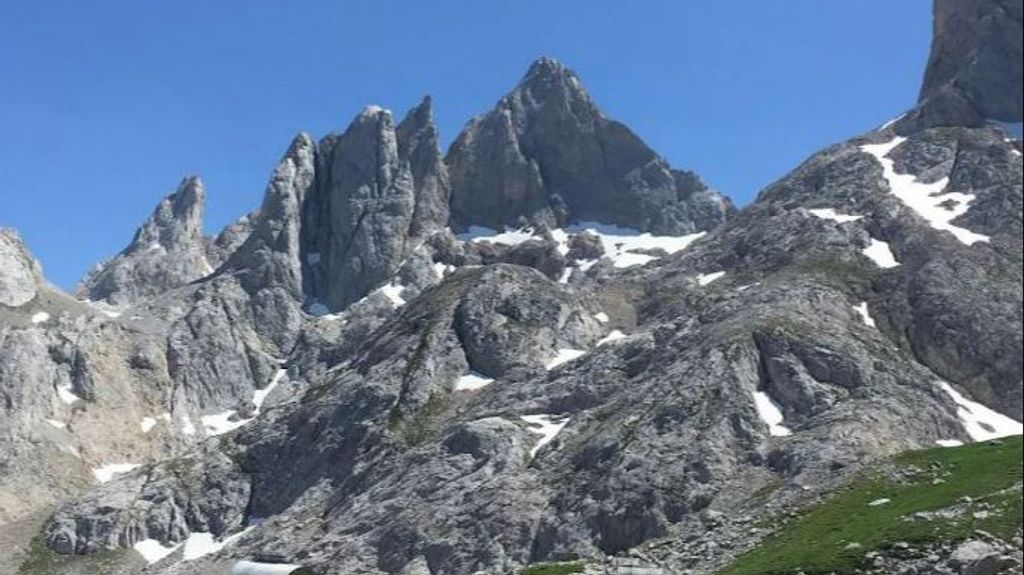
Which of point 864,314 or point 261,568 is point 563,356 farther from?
point 261,568

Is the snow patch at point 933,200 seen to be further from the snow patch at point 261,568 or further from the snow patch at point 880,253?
the snow patch at point 261,568

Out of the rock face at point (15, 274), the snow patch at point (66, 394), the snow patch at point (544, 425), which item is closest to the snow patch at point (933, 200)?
the snow patch at point (544, 425)

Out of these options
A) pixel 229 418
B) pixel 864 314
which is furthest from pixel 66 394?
pixel 864 314

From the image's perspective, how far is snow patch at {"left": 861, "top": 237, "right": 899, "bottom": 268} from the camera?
129 m

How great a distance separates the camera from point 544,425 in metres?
120

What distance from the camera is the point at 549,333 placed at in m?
146

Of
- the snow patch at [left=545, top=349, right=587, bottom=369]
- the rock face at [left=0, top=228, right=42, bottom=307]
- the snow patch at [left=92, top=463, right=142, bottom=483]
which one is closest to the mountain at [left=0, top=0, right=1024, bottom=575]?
the snow patch at [left=545, top=349, right=587, bottom=369]

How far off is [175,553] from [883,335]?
89724mm

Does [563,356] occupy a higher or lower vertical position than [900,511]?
higher

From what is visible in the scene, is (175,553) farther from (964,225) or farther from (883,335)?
(964,225)

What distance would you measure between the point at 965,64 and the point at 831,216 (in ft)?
143

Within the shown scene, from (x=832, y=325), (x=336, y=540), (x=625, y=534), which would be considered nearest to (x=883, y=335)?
(x=832, y=325)

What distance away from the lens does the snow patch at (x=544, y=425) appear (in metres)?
116

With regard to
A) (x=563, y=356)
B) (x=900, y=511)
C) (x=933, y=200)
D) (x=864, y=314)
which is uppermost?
(x=933, y=200)
